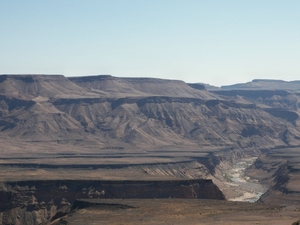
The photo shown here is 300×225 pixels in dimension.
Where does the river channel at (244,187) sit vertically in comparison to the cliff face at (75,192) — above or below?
below

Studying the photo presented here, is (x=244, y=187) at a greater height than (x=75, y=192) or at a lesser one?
lesser

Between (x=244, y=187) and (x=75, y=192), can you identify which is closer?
(x=75, y=192)

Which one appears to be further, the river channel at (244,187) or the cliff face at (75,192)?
the river channel at (244,187)

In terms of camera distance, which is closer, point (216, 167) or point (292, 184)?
point (292, 184)

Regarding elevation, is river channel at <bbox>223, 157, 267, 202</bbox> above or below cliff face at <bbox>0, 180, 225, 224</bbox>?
below

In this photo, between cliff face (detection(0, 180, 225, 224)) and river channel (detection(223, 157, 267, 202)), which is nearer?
cliff face (detection(0, 180, 225, 224))

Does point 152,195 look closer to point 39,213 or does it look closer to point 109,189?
point 109,189

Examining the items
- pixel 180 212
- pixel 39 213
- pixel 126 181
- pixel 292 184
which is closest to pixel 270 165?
pixel 292 184

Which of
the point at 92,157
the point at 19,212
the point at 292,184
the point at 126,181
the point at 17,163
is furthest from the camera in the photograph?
the point at 92,157
